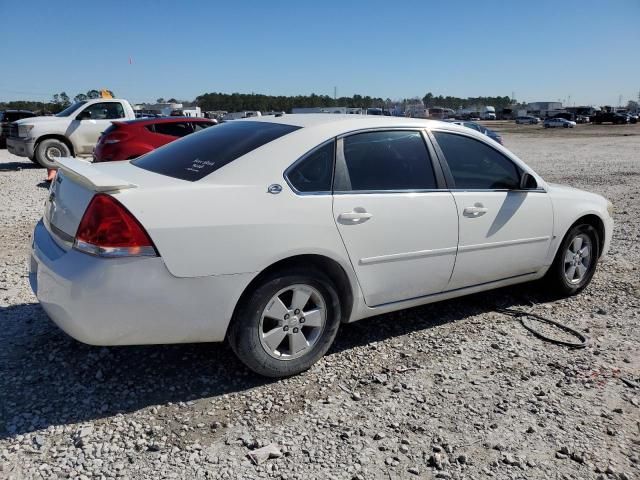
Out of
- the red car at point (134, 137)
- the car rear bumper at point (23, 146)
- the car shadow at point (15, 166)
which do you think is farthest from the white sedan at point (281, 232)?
the car shadow at point (15, 166)

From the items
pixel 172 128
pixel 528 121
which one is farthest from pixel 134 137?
pixel 528 121

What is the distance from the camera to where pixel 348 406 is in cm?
312

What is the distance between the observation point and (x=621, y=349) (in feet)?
13.1

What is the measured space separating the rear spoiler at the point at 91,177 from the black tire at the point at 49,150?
11.4 meters

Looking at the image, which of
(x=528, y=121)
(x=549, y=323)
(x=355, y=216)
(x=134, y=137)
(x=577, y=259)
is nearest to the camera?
(x=355, y=216)

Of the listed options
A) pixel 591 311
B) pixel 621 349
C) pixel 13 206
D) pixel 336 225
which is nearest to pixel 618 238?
pixel 591 311

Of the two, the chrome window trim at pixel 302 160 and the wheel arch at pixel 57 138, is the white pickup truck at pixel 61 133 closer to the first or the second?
the wheel arch at pixel 57 138

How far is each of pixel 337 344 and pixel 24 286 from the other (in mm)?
2879

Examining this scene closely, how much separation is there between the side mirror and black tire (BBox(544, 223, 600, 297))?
2.10 feet

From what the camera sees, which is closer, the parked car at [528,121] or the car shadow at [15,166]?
the car shadow at [15,166]

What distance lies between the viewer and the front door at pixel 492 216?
401 centimetres

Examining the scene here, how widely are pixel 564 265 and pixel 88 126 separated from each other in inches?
500

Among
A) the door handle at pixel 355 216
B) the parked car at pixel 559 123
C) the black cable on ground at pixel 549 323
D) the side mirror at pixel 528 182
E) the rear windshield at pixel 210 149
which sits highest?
the parked car at pixel 559 123

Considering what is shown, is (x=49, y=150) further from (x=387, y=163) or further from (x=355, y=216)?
(x=355, y=216)
